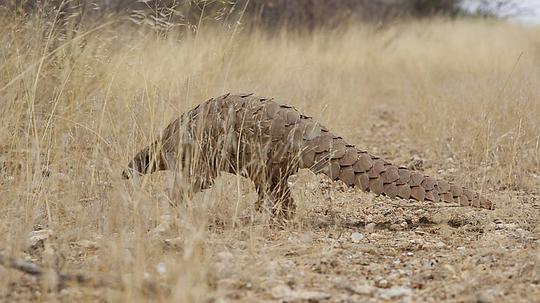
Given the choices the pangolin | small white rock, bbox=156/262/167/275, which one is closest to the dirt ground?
small white rock, bbox=156/262/167/275

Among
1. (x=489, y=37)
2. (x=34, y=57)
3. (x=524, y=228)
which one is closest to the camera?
(x=524, y=228)

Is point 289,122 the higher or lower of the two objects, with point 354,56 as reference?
higher

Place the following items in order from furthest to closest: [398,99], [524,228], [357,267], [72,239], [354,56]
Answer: [354,56]
[398,99]
[524,228]
[72,239]
[357,267]

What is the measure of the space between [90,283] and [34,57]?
2.38 metres

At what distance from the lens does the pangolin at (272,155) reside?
3.11 metres

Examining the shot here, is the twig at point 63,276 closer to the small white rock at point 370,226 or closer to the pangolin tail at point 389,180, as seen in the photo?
the pangolin tail at point 389,180

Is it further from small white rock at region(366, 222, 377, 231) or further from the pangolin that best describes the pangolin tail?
small white rock at region(366, 222, 377, 231)

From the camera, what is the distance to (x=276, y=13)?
10.8 meters

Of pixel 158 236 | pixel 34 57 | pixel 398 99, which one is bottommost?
pixel 398 99

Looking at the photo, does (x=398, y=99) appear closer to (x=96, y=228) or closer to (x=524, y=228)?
(x=524, y=228)

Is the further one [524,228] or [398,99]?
[398,99]

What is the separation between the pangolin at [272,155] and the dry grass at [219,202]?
0.15m

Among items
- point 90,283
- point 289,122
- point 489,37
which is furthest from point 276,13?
point 90,283

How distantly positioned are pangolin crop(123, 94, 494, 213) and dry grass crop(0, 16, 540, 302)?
147 millimetres
